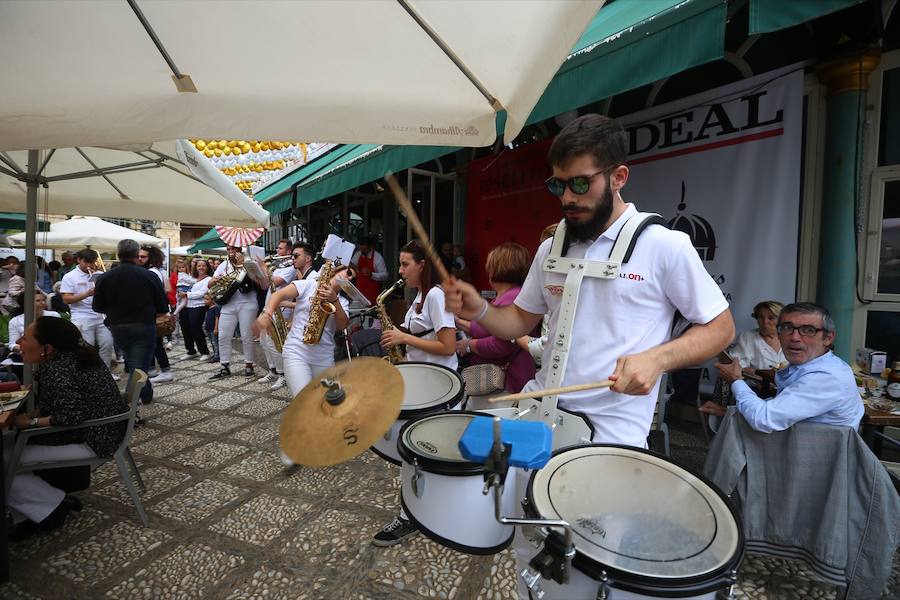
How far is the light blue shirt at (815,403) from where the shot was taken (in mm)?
2141

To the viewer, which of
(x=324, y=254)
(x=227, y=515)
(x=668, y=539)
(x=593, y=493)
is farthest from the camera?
(x=324, y=254)

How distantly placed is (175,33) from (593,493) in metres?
2.54

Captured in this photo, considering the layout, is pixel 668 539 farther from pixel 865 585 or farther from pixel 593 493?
pixel 865 585

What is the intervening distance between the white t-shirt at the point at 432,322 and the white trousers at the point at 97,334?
5602 mm

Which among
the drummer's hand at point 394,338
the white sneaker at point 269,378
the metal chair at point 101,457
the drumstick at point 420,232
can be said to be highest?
the drumstick at point 420,232

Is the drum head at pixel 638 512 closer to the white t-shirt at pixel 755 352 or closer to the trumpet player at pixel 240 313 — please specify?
the white t-shirt at pixel 755 352

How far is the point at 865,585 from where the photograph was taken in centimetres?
204

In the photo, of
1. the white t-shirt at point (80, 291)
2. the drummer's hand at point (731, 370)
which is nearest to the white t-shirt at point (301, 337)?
the drummer's hand at point (731, 370)

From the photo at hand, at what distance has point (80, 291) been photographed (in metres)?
6.50

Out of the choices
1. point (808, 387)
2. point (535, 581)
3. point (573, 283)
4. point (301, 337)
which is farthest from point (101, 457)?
point (808, 387)

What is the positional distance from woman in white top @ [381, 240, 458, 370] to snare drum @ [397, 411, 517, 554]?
4.01 ft

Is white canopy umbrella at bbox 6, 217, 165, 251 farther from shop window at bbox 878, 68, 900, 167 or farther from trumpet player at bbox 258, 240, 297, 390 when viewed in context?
shop window at bbox 878, 68, 900, 167

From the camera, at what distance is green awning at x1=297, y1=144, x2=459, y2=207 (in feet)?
14.8

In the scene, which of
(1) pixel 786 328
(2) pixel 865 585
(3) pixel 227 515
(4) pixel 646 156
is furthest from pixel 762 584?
(4) pixel 646 156
